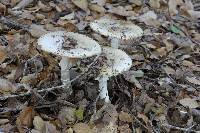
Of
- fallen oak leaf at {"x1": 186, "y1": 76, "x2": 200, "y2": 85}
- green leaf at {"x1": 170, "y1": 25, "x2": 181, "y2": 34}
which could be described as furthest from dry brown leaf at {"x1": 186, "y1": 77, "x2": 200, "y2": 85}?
green leaf at {"x1": 170, "y1": 25, "x2": 181, "y2": 34}

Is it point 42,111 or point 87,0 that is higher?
point 87,0

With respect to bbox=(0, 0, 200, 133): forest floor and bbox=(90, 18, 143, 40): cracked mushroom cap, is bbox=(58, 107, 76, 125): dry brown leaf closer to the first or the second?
bbox=(0, 0, 200, 133): forest floor

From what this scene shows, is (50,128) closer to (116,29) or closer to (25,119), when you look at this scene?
(25,119)

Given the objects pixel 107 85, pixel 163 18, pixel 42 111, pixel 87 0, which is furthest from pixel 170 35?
pixel 42 111

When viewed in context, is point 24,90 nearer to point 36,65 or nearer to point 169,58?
point 36,65

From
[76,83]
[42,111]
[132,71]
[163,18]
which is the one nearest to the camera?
[42,111]
